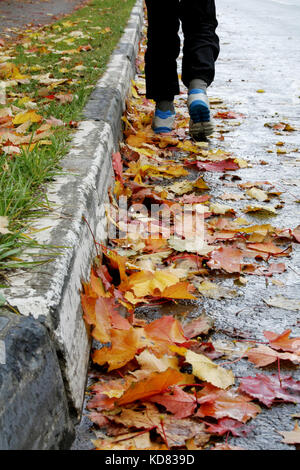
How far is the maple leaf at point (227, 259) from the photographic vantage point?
1808mm

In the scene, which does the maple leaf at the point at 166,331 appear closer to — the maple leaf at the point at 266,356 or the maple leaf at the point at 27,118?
the maple leaf at the point at 266,356

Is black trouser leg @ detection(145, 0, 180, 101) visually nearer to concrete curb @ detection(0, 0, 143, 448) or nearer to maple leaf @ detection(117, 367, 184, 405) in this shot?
concrete curb @ detection(0, 0, 143, 448)

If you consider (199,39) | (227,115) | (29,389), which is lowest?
(227,115)

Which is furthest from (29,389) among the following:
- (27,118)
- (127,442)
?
(27,118)

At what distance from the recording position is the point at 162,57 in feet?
9.80

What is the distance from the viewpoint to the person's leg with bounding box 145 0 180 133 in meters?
2.86

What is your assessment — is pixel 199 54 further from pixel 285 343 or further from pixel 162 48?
pixel 285 343

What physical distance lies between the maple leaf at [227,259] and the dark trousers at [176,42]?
1455 mm

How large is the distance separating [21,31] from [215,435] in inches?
249

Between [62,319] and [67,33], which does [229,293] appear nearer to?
[62,319]

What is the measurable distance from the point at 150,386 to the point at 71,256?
36 cm

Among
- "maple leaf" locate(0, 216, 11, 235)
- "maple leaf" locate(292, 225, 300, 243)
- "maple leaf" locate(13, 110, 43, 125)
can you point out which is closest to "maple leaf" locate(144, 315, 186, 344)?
"maple leaf" locate(0, 216, 11, 235)

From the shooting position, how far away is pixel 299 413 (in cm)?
→ 119

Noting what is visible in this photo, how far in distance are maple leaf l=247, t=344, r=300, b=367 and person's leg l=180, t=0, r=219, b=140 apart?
180 centimetres
